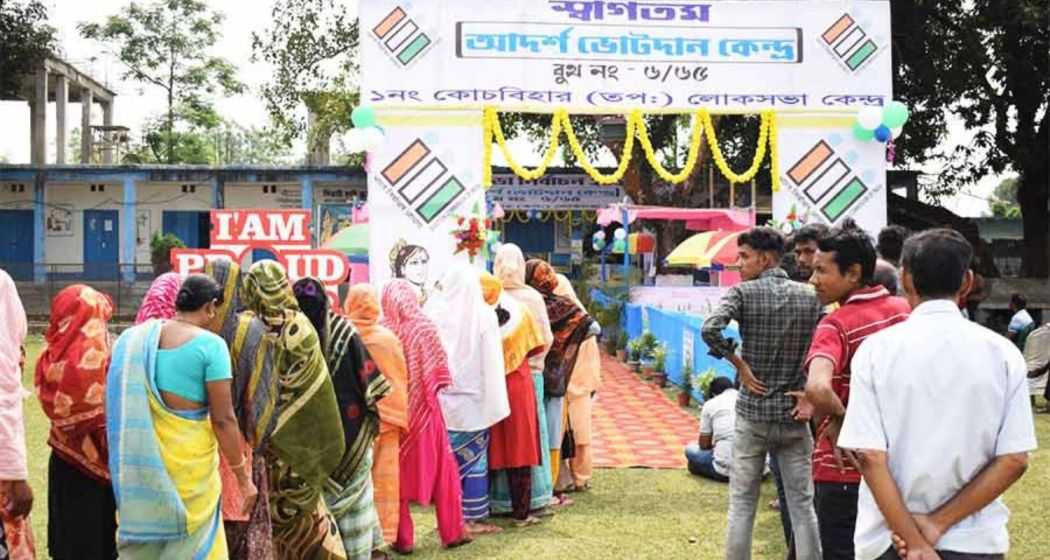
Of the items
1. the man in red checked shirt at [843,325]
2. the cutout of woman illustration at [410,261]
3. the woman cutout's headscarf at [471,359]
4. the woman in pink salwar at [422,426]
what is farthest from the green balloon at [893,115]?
the man in red checked shirt at [843,325]

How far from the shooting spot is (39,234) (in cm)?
2423

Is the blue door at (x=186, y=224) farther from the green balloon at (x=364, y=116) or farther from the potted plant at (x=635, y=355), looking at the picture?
the green balloon at (x=364, y=116)

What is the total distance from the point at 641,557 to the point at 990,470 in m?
3.01

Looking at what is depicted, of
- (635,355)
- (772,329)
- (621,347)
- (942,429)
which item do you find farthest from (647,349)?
(942,429)

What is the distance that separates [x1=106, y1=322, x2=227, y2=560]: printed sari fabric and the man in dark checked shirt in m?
1.83

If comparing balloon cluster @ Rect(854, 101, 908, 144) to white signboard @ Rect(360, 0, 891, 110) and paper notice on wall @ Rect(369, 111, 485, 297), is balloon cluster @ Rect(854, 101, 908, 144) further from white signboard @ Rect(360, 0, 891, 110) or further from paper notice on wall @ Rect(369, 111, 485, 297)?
paper notice on wall @ Rect(369, 111, 485, 297)

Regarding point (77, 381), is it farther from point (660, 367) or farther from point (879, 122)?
point (660, 367)

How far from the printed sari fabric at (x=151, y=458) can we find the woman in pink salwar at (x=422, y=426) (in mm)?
1833

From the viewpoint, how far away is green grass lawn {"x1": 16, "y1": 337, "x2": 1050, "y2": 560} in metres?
5.18

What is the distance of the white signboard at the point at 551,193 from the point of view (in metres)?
20.8

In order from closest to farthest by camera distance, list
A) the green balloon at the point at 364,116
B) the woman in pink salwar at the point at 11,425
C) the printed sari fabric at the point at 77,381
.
A: the woman in pink salwar at the point at 11,425
the printed sari fabric at the point at 77,381
the green balloon at the point at 364,116

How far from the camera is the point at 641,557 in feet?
16.7

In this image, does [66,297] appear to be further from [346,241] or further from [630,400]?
[346,241]

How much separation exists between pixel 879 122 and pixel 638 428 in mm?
3426
